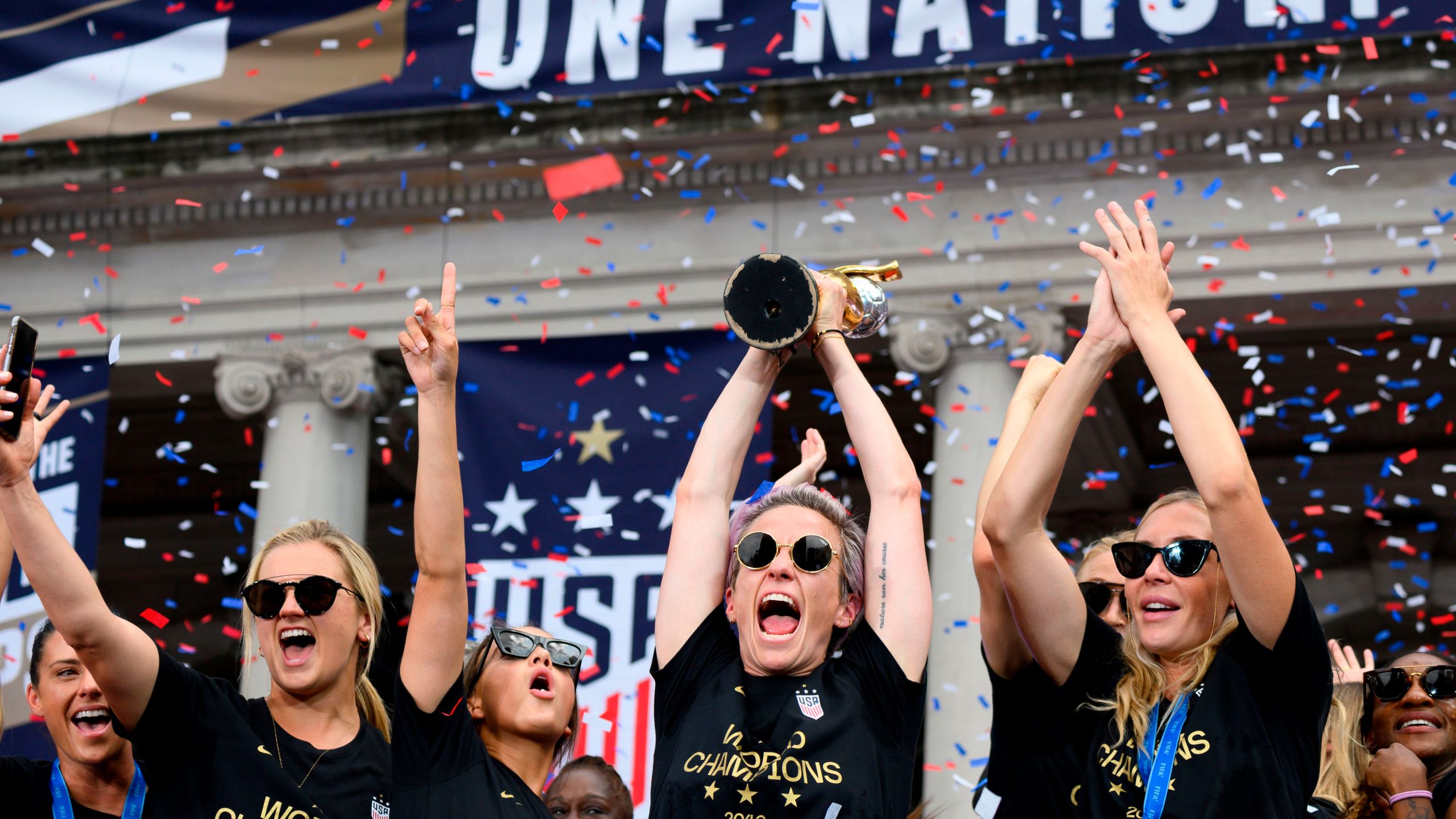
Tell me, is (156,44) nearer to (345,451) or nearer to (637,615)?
(345,451)

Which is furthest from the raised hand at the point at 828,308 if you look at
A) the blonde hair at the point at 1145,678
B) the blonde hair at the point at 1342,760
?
the blonde hair at the point at 1342,760

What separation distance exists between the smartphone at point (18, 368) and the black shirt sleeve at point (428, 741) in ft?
3.51

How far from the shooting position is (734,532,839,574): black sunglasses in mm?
3803

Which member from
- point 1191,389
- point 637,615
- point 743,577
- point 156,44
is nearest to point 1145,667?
point 1191,389

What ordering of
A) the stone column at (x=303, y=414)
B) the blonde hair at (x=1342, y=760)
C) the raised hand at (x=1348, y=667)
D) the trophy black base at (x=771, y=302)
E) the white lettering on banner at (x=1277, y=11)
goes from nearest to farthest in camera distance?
the trophy black base at (x=771, y=302)
the blonde hair at (x=1342, y=760)
the raised hand at (x=1348, y=667)
the white lettering on banner at (x=1277, y=11)
the stone column at (x=303, y=414)

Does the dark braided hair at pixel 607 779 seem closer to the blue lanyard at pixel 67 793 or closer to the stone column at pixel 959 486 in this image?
the blue lanyard at pixel 67 793

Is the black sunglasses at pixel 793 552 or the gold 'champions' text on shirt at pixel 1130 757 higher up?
the black sunglasses at pixel 793 552

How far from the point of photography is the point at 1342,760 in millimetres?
4727

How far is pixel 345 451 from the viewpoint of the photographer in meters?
10.6

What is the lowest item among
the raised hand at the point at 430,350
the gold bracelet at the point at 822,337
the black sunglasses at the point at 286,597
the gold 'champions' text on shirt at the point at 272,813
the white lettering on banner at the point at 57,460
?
the gold 'champions' text on shirt at the point at 272,813

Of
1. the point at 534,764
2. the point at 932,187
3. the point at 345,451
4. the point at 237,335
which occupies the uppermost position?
the point at 932,187

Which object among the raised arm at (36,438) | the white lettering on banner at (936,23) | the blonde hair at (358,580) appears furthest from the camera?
the white lettering on banner at (936,23)

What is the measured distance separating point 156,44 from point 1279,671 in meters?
9.00

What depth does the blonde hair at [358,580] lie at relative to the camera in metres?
4.30
